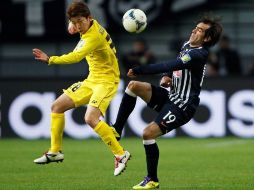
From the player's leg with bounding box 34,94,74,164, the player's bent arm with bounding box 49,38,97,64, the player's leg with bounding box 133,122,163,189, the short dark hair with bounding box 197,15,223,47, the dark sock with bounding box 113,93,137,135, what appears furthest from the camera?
the player's leg with bounding box 34,94,74,164

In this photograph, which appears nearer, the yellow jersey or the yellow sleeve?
the yellow sleeve

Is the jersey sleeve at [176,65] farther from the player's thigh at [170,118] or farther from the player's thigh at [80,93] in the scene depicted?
the player's thigh at [80,93]

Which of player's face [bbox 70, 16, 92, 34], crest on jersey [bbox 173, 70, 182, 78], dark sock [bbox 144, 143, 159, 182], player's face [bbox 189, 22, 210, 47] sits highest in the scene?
player's face [bbox 70, 16, 92, 34]

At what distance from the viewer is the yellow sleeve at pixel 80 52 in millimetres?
10758

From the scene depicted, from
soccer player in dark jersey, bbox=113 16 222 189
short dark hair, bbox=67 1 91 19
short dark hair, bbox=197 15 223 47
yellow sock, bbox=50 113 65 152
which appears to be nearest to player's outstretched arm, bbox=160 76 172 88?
soccer player in dark jersey, bbox=113 16 222 189

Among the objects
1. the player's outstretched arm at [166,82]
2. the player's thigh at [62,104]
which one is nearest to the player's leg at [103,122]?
the player's thigh at [62,104]

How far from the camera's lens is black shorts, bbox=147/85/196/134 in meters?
10.4

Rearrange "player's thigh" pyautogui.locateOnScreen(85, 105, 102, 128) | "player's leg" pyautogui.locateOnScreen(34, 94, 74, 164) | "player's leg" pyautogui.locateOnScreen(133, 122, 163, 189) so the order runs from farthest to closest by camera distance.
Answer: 1. "player's leg" pyautogui.locateOnScreen(34, 94, 74, 164)
2. "player's thigh" pyautogui.locateOnScreen(85, 105, 102, 128)
3. "player's leg" pyautogui.locateOnScreen(133, 122, 163, 189)

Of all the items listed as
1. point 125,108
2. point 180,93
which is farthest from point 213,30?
point 125,108

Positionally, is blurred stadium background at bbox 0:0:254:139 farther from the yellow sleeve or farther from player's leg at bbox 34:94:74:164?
the yellow sleeve

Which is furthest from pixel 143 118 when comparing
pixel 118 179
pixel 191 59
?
pixel 191 59

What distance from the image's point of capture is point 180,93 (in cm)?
1053

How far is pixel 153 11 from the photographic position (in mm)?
20016

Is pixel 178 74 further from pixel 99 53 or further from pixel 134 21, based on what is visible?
pixel 99 53
